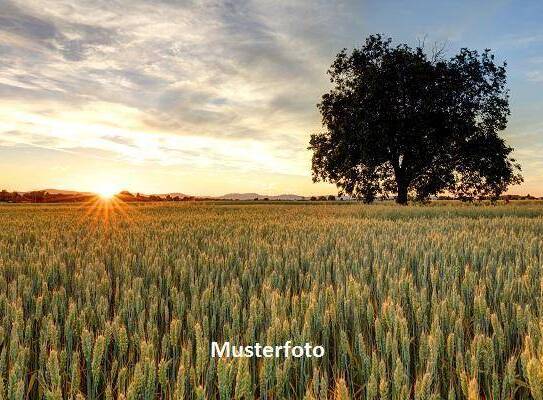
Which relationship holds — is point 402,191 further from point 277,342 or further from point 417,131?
point 277,342

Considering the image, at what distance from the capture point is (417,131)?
3019 centimetres

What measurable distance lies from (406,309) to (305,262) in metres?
2.17

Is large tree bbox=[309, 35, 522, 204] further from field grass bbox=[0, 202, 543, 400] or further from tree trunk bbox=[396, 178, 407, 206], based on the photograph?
field grass bbox=[0, 202, 543, 400]

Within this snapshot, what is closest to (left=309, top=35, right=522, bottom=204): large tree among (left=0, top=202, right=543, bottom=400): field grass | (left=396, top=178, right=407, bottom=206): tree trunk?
(left=396, top=178, right=407, bottom=206): tree trunk

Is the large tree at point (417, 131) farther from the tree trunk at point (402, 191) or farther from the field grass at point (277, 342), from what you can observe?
the field grass at point (277, 342)

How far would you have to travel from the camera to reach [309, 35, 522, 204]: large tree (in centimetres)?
3017

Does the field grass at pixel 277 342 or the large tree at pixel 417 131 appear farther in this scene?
the large tree at pixel 417 131

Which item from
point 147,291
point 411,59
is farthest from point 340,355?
point 411,59

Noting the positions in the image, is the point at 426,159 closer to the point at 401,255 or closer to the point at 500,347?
the point at 401,255

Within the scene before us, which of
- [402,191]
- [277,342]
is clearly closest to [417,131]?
[402,191]

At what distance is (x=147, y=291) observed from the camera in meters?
3.68

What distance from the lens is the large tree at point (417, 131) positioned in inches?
1188

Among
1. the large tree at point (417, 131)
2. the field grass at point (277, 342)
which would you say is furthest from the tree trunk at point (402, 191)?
the field grass at point (277, 342)

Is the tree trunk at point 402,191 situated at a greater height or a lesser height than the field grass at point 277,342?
greater
